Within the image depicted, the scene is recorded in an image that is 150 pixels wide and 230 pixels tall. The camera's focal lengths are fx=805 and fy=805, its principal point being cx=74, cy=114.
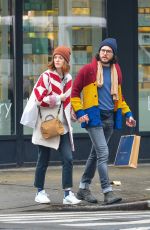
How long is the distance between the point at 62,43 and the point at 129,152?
4.07 m

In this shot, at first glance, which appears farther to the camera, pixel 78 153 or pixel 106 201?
pixel 78 153

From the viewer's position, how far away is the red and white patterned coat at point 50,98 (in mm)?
9688

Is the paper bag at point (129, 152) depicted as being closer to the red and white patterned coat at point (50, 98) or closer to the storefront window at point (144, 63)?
the red and white patterned coat at point (50, 98)

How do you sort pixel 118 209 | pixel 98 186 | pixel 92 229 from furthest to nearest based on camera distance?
pixel 98 186, pixel 118 209, pixel 92 229

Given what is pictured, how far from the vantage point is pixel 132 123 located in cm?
1009

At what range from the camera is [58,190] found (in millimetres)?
10906

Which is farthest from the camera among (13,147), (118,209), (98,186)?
(13,147)

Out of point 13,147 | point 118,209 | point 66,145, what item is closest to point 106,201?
point 118,209

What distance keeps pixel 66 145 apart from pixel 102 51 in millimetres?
1246

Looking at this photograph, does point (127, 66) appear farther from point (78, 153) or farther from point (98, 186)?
point (98, 186)

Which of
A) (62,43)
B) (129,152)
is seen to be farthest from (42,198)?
(62,43)

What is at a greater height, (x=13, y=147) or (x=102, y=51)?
(x=102, y=51)

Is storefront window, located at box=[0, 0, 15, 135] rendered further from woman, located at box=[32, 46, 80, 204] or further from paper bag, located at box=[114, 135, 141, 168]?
woman, located at box=[32, 46, 80, 204]

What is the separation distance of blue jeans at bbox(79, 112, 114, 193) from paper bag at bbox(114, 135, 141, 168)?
0.49 meters
